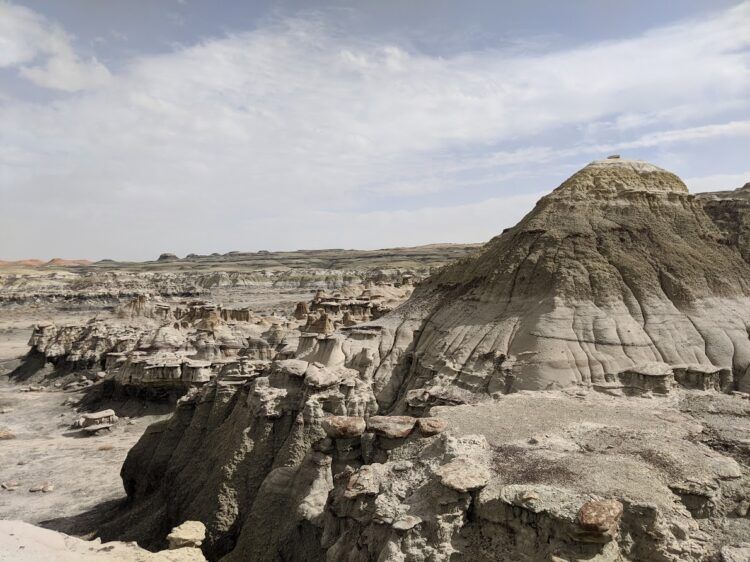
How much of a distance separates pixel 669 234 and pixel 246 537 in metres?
25.5

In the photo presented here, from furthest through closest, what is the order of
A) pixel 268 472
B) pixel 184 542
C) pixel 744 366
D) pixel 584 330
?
pixel 584 330, pixel 744 366, pixel 268 472, pixel 184 542

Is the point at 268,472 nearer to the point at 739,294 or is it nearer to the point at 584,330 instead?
the point at 584,330

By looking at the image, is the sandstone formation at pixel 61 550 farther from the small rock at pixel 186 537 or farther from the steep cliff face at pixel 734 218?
the steep cliff face at pixel 734 218

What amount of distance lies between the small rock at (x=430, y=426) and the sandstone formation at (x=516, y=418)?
0.23 feet

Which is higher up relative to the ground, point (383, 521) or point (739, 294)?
point (739, 294)

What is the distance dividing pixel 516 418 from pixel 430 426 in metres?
3.45

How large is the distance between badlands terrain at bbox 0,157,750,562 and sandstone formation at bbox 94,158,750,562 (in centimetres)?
8

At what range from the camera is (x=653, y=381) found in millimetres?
20047

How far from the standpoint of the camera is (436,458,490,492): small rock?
11242 mm

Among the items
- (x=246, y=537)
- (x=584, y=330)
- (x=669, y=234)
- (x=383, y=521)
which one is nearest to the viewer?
(x=383, y=521)

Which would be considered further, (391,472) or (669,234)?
(669,234)

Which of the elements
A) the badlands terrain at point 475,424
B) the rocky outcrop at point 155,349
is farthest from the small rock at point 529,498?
the rocky outcrop at point 155,349

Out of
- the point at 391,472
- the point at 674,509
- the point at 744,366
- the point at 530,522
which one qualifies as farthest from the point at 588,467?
the point at 744,366

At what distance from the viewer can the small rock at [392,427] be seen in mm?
14586
